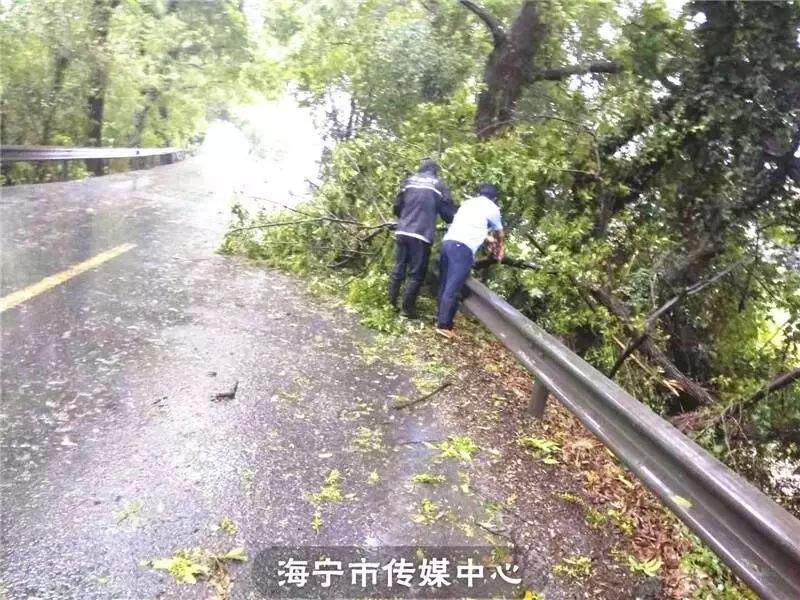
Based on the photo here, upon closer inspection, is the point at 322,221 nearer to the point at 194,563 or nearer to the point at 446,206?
the point at 446,206

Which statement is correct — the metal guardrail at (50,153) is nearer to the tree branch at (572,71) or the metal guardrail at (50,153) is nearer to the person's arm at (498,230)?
the tree branch at (572,71)

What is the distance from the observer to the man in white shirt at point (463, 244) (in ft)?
21.1

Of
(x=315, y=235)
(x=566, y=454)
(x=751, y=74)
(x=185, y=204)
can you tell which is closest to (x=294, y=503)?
(x=566, y=454)

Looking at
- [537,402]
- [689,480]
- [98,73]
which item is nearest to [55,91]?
[98,73]

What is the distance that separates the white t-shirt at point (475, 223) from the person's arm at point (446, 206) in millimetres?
231

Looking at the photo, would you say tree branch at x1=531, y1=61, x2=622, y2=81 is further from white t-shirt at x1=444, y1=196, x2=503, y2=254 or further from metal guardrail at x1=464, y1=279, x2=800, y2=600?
metal guardrail at x1=464, y1=279, x2=800, y2=600

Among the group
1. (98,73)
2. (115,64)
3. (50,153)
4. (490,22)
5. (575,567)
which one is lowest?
(50,153)

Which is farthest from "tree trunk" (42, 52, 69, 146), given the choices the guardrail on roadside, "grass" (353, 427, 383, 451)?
"grass" (353, 427, 383, 451)

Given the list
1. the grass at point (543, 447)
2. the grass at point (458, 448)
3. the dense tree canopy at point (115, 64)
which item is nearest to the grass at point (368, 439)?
the grass at point (458, 448)

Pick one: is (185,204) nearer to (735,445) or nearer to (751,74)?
(751,74)

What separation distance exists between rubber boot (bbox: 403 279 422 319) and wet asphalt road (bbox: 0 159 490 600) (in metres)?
0.68

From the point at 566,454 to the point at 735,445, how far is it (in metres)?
1.66

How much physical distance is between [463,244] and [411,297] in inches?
31.3

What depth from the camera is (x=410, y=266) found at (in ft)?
22.4
